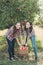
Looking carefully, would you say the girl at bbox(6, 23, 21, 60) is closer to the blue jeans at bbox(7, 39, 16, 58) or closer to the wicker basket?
the blue jeans at bbox(7, 39, 16, 58)

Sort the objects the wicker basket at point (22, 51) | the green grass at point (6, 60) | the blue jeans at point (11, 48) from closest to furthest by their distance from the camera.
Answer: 1. the green grass at point (6, 60)
2. the wicker basket at point (22, 51)
3. the blue jeans at point (11, 48)

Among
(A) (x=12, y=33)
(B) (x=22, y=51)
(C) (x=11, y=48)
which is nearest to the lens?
(A) (x=12, y=33)

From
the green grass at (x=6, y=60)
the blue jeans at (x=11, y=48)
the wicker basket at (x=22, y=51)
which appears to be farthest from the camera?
the blue jeans at (x=11, y=48)

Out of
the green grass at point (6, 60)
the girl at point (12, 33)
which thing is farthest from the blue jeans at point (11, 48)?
the green grass at point (6, 60)

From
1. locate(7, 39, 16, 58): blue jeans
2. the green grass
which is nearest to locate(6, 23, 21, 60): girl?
locate(7, 39, 16, 58): blue jeans

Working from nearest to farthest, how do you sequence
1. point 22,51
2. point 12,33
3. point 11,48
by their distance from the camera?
point 12,33, point 22,51, point 11,48

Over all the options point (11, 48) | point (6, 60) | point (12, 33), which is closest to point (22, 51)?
point (11, 48)

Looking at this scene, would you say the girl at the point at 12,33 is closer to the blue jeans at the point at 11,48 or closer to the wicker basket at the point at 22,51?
the blue jeans at the point at 11,48

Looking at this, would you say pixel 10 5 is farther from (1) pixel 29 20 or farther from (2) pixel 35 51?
(2) pixel 35 51

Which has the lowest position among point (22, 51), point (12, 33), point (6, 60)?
point (6, 60)

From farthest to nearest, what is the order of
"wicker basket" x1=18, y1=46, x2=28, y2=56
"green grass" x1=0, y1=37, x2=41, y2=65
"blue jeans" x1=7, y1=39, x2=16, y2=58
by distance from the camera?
"blue jeans" x1=7, y1=39, x2=16, y2=58 < "wicker basket" x1=18, y1=46, x2=28, y2=56 < "green grass" x1=0, y1=37, x2=41, y2=65

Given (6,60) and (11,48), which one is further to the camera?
(11,48)

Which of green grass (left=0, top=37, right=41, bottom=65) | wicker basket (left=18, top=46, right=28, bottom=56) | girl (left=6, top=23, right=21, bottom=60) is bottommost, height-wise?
green grass (left=0, top=37, right=41, bottom=65)

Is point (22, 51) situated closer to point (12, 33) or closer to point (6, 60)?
point (6, 60)
